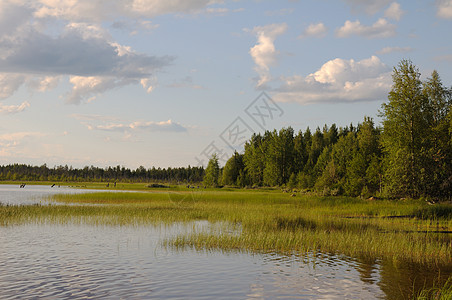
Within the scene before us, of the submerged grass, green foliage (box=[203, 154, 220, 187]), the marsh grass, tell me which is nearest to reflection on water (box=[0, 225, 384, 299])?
the marsh grass

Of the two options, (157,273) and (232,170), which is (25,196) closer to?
(157,273)

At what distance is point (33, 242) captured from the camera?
23.5m

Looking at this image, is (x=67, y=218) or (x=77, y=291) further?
(x=67, y=218)

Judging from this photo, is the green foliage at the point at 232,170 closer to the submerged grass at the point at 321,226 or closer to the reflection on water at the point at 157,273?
the submerged grass at the point at 321,226

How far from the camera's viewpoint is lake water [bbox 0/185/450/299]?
14148mm

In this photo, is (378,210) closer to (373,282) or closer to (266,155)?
(373,282)

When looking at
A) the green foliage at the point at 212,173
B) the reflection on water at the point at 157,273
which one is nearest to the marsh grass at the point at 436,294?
the reflection on water at the point at 157,273

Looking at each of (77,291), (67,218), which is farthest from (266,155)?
(77,291)

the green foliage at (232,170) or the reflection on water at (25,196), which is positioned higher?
the green foliage at (232,170)

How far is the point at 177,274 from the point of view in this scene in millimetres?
16750

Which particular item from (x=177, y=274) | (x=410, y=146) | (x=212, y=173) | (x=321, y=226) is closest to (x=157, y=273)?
(x=177, y=274)

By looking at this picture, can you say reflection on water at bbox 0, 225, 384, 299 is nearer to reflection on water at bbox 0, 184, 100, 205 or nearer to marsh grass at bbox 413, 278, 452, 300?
marsh grass at bbox 413, 278, 452, 300

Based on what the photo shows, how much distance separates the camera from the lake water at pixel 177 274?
14148mm

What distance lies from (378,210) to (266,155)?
277ft
